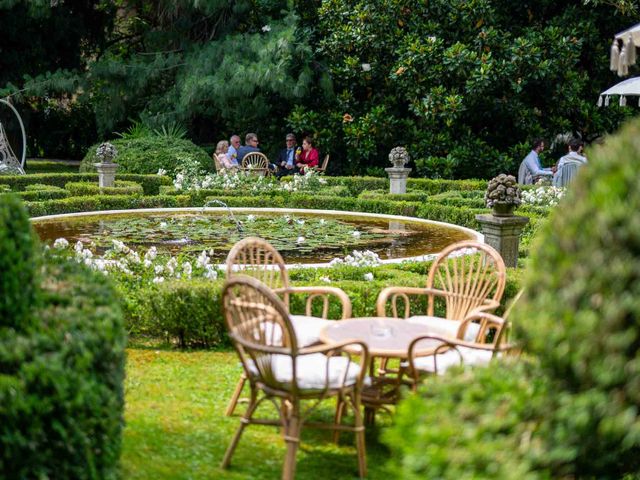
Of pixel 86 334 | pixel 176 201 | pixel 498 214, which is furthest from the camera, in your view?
pixel 176 201

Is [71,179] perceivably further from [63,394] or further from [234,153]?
[63,394]

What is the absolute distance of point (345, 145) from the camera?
59.4ft

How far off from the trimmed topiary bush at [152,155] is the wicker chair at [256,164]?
3.00ft

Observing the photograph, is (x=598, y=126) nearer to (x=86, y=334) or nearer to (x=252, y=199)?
(x=252, y=199)

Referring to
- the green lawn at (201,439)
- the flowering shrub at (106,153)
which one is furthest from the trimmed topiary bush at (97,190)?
the green lawn at (201,439)

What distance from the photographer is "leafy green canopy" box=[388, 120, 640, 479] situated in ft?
6.95

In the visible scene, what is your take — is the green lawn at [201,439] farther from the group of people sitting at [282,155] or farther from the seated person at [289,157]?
the seated person at [289,157]

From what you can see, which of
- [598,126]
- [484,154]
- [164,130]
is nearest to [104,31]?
[164,130]

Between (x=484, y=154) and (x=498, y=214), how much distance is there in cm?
986

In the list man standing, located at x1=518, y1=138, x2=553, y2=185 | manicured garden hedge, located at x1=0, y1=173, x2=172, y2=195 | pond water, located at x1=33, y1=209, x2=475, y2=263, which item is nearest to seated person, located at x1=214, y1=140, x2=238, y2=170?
manicured garden hedge, located at x1=0, y1=173, x2=172, y2=195

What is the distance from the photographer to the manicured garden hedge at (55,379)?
2.50 m

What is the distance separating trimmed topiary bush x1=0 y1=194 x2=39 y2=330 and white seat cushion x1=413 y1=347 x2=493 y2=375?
5.33ft

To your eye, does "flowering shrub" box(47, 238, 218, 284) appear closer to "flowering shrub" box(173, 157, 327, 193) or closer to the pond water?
the pond water

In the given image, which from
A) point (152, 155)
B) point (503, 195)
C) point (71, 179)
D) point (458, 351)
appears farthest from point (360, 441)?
point (152, 155)
